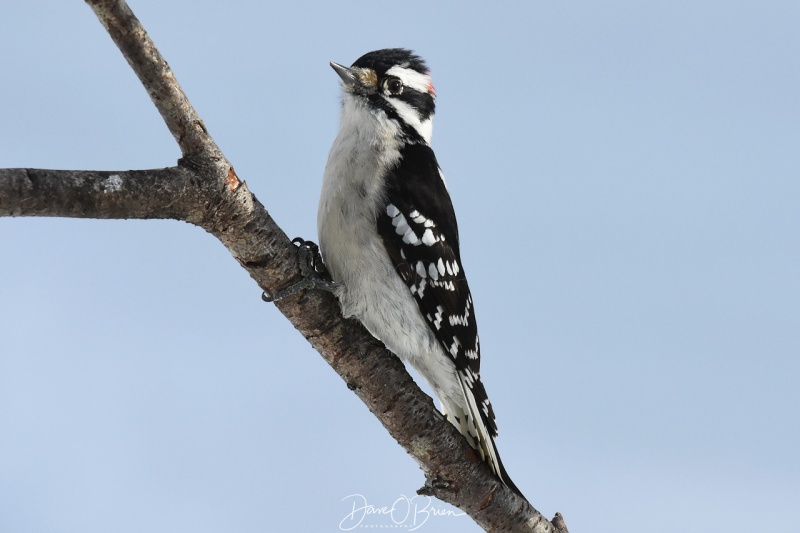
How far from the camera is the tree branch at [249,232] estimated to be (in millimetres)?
2381

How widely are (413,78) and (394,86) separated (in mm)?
123

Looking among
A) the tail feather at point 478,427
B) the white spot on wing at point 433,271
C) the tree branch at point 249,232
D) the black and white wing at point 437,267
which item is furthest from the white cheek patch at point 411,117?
the tail feather at point 478,427

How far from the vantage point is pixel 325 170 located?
332cm

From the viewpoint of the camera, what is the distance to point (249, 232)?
277cm

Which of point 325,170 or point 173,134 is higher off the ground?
point 325,170

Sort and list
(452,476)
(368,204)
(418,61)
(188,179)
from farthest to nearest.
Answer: (418,61) < (452,476) < (368,204) < (188,179)

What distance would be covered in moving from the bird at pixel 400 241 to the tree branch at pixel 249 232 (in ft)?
0.33

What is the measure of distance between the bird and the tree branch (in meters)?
0.10

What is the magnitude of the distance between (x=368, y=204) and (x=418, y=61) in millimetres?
867

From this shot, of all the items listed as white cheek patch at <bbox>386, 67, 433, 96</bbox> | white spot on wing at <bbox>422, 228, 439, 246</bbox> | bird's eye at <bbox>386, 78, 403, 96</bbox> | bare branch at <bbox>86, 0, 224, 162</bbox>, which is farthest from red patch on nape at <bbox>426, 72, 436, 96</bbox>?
bare branch at <bbox>86, 0, 224, 162</bbox>

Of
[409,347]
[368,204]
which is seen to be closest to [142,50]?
[368,204]

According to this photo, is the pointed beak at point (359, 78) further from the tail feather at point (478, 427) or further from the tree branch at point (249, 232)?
Result: the tail feather at point (478, 427)

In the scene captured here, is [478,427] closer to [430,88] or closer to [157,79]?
[430,88]

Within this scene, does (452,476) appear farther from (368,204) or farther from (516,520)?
(368,204)
